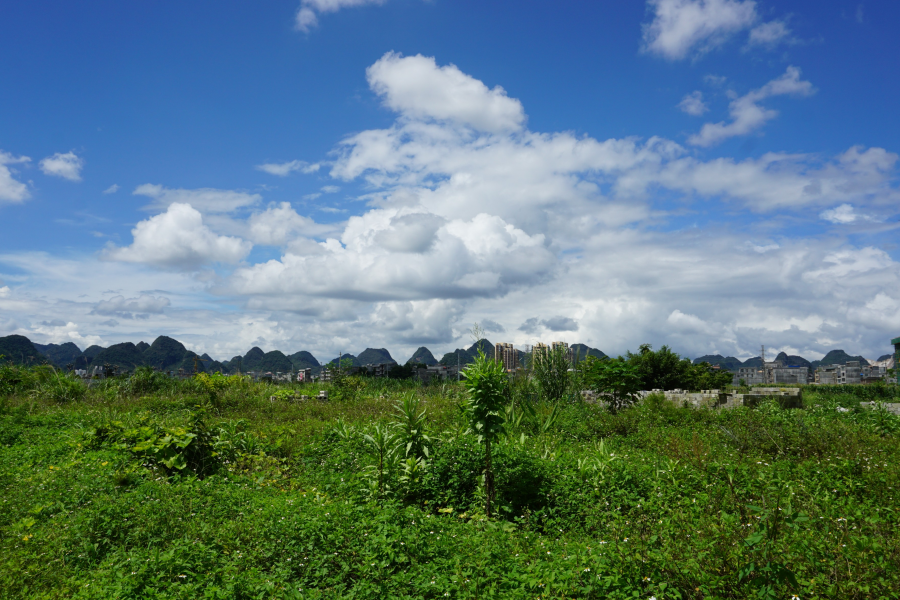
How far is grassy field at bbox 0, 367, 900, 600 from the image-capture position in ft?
10.9

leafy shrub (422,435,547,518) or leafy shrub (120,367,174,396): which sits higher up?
leafy shrub (120,367,174,396)

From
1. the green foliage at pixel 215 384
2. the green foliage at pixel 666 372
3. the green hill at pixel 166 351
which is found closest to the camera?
the green foliage at pixel 215 384

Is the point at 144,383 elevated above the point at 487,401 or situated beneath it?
situated beneath

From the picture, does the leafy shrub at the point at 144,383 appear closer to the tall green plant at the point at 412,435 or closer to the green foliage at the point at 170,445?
the green foliage at the point at 170,445

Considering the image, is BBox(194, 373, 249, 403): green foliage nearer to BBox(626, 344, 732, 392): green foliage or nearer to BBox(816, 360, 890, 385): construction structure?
BBox(626, 344, 732, 392): green foliage

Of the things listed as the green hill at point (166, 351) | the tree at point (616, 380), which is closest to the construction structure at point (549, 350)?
the tree at point (616, 380)

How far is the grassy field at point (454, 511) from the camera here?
332cm

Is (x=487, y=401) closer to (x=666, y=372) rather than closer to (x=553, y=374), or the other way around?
(x=553, y=374)

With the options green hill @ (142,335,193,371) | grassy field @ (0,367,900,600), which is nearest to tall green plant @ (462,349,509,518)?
grassy field @ (0,367,900,600)

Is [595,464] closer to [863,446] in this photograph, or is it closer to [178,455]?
[863,446]

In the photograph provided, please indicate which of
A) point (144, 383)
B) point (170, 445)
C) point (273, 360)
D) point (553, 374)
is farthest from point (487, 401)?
point (273, 360)

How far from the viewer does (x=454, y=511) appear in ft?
18.5

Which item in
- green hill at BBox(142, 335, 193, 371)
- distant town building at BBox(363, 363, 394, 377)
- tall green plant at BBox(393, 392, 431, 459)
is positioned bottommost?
tall green plant at BBox(393, 392, 431, 459)

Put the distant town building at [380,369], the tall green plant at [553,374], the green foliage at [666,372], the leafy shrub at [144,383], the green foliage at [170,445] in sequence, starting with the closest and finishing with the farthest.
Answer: the green foliage at [170,445] < the tall green plant at [553,374] < the leafy shrub at [144,383] < the green foliage at [666,372] < the distant town building at [380,369]
